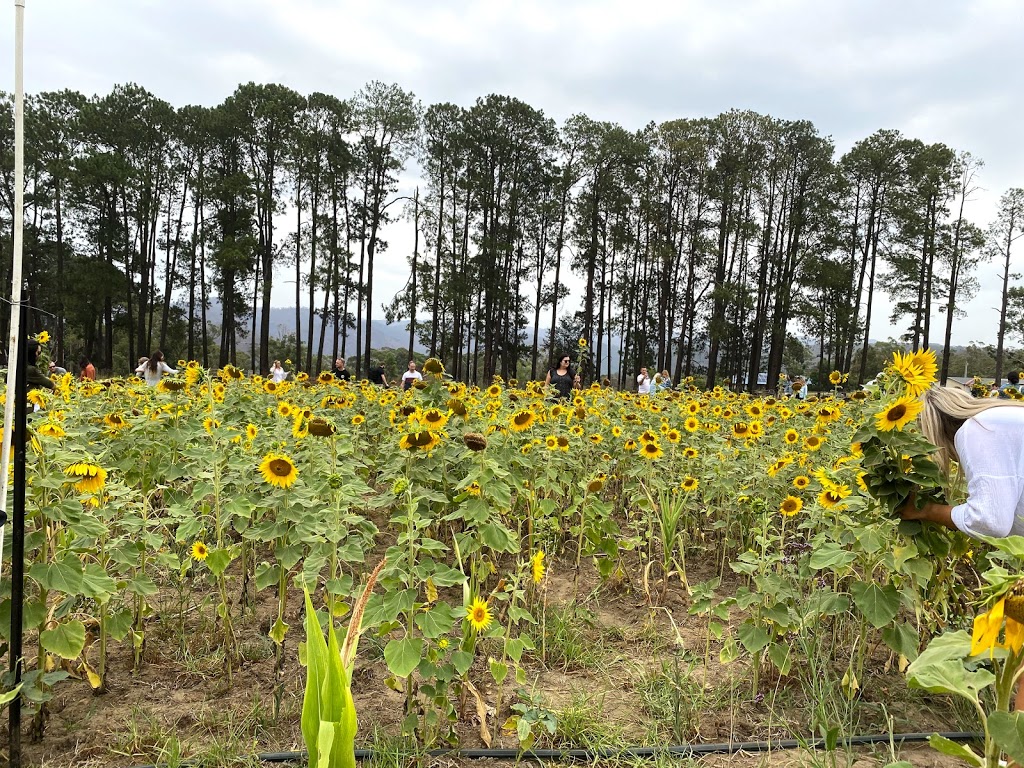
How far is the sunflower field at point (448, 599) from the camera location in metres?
1.96

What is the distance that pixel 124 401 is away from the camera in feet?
15.0

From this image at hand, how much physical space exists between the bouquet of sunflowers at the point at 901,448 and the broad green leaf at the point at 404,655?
4.71ft

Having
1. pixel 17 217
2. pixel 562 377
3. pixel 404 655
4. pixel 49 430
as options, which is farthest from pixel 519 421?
pixel 562 377

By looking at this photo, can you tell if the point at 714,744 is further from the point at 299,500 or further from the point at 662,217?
the point at 662,217

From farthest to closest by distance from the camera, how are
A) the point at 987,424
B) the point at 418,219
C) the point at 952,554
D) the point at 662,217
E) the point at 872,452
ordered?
the point at 662,217, the point at 418,219, the point at 952,554, the point at 872,452, the point at 987,424

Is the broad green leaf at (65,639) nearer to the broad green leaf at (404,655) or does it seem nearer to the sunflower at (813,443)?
the broad green leaf at (404,655)

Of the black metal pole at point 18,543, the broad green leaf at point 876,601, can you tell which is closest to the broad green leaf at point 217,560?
the black metal pole at point 18,543

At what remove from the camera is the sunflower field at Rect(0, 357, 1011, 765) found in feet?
6.42

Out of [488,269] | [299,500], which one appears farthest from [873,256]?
[299,500]

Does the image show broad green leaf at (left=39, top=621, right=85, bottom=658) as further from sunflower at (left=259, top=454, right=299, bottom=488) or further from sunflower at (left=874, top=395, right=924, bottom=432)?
sunflower at (left=874, top=395, right=924, bottom=432)

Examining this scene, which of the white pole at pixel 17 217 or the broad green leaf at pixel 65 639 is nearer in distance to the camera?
the white pole at pixel 17 217

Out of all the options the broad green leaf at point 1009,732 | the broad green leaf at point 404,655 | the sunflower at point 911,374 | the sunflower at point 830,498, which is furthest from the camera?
the sunflower at point 830,498

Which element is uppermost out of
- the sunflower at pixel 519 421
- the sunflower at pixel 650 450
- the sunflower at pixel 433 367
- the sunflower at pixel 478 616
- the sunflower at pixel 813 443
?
the sunflower at pixel 433 367

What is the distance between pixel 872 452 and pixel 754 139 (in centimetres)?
2975
